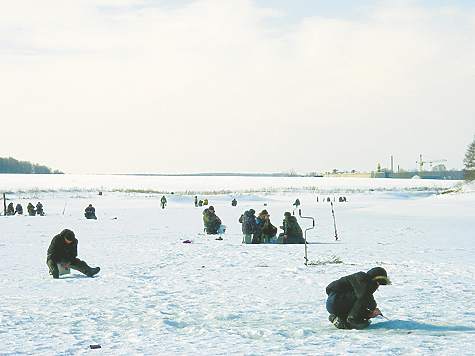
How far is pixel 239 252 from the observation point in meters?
15.9

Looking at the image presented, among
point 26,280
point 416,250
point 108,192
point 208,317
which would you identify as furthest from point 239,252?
point 108,192

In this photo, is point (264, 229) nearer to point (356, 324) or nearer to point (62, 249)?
point (62, 249)

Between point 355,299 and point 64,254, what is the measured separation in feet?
22.6

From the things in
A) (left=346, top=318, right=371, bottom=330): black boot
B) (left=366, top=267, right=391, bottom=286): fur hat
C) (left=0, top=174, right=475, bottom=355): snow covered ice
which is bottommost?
(left=0, top=174, right=475, bottom=355): snow covered ice

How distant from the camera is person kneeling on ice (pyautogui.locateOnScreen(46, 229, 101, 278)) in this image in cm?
1146

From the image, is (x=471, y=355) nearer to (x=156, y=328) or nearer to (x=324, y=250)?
(x=156, y=328)

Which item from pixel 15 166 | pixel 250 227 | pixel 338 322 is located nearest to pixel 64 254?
pixel 338 322

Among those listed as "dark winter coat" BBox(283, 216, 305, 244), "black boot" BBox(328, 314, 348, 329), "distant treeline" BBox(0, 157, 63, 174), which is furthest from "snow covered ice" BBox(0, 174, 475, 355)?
"distant treeline" BBox(0, 157, 63, 174)

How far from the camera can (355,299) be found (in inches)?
276

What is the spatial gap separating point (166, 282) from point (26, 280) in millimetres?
2920

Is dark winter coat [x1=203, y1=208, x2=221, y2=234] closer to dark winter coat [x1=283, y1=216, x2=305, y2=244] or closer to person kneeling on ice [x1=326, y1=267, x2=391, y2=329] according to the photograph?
dark winter coat [x1=283, y1=216, x2=305, y2=244]

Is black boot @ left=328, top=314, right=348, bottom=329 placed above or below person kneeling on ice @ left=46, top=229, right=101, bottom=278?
below

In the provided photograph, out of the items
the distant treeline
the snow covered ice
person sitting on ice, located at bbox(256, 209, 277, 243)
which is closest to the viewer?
the snow covered ice

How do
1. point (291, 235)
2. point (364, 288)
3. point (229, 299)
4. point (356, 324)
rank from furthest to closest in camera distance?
1. point (291, 235)
2. point (229, 299)
3. point (356, 324)
4. point (364, 288)
